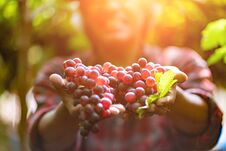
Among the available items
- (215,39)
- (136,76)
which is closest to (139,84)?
(136,76)

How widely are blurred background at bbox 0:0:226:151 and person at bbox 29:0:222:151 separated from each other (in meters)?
0.03

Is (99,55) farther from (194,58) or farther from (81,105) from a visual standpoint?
(81,105)

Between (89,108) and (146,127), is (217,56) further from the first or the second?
(89,108)

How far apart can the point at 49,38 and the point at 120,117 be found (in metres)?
0.32

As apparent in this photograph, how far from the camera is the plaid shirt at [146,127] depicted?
1.30m

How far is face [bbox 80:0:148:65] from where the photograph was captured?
135 cm

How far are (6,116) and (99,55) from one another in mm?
272

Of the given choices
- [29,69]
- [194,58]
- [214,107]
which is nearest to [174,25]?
[194,58]

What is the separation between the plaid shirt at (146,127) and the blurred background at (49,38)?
0.11 ft

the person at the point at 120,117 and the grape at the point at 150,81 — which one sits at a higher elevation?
the grape at the point at 150,81

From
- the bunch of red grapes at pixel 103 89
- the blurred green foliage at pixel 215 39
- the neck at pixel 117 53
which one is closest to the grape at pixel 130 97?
the bunch of red grapes at pixel 103 89

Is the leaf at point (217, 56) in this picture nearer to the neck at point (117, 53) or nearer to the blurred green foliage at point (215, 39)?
the blurred green foliage at point (215, 39)

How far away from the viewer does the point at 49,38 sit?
150cm

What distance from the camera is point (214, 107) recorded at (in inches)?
50.1
